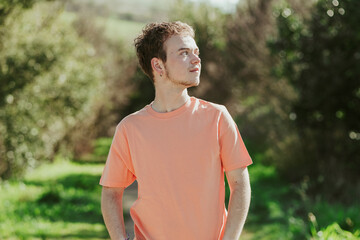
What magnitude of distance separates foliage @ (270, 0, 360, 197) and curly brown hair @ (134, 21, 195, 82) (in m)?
7.60

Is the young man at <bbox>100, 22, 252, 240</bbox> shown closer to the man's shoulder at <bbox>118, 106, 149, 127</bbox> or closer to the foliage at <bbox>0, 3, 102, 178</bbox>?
the man's shoulder at <bbox>118, 106, 149, 127</bbox>

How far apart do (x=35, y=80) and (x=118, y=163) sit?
10.3 m

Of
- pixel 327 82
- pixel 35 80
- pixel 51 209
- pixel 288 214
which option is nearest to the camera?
pixel 288 214

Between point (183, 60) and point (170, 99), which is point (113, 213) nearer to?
point (170, 99)

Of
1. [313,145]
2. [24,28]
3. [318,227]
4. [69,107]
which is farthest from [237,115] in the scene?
[318,227]

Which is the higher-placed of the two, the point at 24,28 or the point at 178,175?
the point at 24,28

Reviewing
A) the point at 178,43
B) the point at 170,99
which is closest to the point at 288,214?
the point at 170,99

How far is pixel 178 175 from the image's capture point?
261 cm

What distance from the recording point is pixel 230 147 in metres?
2.60

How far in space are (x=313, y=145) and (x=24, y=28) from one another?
7112mm

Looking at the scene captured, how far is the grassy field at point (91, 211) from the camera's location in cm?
828

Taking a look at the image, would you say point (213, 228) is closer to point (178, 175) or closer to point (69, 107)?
point (178, 175)

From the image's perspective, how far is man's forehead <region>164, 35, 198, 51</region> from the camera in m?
2.69

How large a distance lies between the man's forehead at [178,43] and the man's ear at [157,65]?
0.09 m
